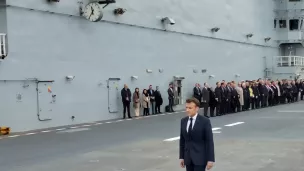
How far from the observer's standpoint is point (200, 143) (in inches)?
255

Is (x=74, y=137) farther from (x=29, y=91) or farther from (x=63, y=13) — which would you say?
(x=63, y=13)

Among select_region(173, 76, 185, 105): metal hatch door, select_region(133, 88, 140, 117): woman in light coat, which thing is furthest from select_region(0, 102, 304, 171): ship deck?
select_region(173, 76, 185, 105): metal hatch door

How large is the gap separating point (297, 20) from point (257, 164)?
142 ft

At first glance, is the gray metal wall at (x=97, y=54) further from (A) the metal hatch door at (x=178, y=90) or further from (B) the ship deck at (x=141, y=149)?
(B) the ship deck at (x=141, y=149)

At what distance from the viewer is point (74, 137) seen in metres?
16.4

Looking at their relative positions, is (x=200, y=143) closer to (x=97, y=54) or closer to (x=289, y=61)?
(x=97, y=54)

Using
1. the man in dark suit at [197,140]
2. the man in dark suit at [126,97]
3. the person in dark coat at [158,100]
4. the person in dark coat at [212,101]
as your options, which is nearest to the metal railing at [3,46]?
the man in dark suit at [126,97]

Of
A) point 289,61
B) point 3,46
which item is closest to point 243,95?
point 3,46

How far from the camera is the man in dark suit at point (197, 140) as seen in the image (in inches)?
252

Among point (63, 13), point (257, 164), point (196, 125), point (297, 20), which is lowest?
point (257, 164)

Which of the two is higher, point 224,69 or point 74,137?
point 224,69

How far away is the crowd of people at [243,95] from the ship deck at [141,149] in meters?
4.65

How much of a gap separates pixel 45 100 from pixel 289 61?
107 ft

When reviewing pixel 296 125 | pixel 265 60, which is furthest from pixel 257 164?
pixel 265 60
